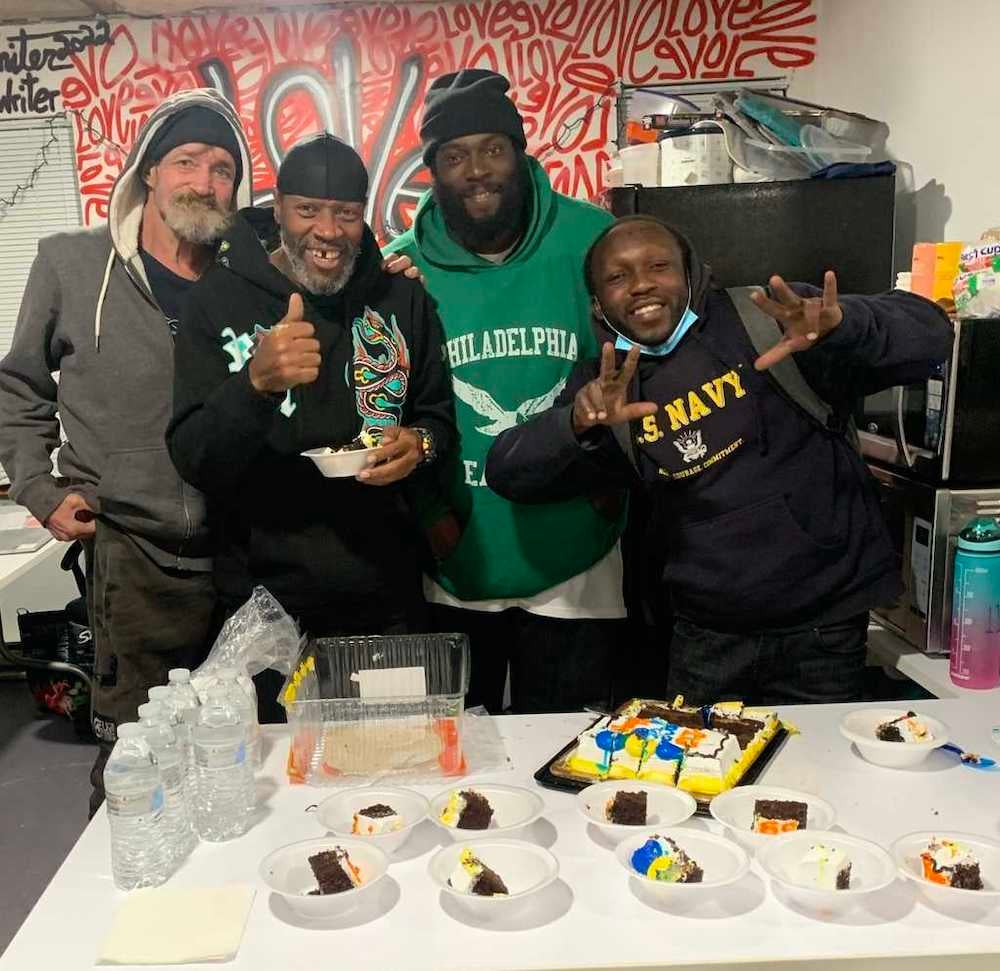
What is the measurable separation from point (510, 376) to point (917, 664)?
44.1 inches

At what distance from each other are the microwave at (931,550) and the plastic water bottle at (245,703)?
139 cm

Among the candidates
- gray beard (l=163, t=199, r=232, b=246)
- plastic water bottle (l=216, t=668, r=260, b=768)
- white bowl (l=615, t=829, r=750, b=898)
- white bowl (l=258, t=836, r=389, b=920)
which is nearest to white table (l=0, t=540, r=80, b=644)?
gray beard (l=163, t=199, r=232, b=246)

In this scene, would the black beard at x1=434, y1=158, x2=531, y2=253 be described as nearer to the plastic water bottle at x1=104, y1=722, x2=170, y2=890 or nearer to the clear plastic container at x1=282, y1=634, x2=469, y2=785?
the clear plastic container at x1=282, y1=634, x2=469, y2=785

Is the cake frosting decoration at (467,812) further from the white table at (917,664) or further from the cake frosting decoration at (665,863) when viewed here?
the white table at (917,664)

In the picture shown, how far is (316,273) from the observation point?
6.47 ft

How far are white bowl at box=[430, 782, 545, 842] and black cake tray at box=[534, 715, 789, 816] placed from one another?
0.13ft

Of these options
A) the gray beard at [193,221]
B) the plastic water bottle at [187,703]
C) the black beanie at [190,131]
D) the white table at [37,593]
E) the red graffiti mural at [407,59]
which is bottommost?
the white table at [37,593]

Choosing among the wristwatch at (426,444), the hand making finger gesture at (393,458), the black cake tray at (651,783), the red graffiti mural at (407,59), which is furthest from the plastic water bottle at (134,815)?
the red graffiti mural at (407,59)

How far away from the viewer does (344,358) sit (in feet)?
6.55

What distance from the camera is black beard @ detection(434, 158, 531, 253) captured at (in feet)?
7.02

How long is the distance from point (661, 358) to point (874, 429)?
89 centimetres

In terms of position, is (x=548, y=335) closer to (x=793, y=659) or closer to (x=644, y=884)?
(x=793, y=659)

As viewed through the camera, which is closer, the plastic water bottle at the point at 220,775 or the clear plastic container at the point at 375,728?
the plastic water bottle at the point at 220,775

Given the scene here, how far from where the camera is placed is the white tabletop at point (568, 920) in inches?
43.9
